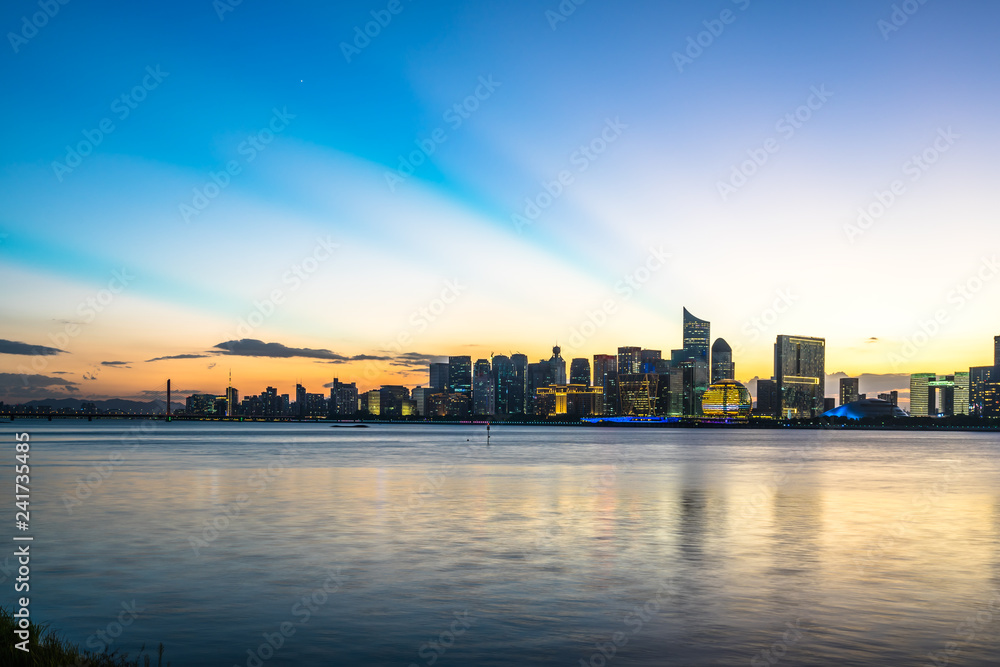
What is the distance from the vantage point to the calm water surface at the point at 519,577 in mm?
18375

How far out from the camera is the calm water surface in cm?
1838

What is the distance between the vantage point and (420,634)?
1931 centimetres

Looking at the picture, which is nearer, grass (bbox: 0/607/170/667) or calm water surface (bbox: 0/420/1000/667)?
grass (bbox: 0/607/170/667)

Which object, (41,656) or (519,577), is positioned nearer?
(41,656)

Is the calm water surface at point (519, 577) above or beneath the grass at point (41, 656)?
beneath

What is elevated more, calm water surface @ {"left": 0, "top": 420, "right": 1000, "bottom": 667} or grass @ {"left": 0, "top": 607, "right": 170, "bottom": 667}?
grass @ {"left": 0, "top": 607, "right": 170, "bottom": 667}

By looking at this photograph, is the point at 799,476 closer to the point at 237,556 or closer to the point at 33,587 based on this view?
the point at 237,556

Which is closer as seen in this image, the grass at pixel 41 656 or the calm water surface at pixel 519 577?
the grass at pixel 41 656

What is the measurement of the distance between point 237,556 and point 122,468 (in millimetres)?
59658

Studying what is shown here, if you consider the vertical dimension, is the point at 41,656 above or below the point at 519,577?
above

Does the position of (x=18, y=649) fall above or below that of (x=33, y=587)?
above

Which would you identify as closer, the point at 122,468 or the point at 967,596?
the point at 967,596

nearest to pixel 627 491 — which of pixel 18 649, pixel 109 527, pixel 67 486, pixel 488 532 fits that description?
pixel 488 532

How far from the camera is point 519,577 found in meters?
26.2
